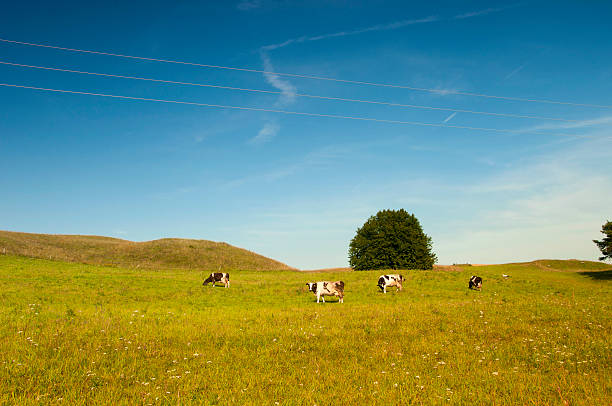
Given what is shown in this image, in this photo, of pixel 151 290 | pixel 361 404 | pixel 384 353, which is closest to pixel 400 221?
pixel 151 290

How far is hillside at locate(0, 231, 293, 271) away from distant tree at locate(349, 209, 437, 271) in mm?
28812

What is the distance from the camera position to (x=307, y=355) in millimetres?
11383

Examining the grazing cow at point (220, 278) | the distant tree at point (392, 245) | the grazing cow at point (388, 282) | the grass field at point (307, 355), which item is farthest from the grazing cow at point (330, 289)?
the distant tree at point (392, 245)

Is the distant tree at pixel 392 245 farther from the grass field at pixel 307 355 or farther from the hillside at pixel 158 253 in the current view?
the grass field at pixel 307 355

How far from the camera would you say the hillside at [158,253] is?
79.5 m

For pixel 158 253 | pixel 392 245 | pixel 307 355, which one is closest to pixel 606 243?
pixel 392 245

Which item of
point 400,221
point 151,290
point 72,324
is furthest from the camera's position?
point 400,221

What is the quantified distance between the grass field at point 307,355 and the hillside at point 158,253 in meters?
60.6

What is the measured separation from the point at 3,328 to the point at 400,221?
59647 millimetres

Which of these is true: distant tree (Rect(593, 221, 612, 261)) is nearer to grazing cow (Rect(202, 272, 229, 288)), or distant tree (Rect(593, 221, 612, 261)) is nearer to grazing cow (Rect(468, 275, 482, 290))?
grazing cow (Rect(468, 275, 482, 290))

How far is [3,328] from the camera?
599 inches

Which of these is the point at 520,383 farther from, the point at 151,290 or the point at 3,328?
the point at 151,290

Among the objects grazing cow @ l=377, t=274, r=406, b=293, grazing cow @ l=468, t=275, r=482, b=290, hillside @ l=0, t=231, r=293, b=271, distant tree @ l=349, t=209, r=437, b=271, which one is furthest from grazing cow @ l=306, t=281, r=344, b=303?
hillside @ l=0, t=231, r=293, b=271

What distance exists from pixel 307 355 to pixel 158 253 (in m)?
88.0
